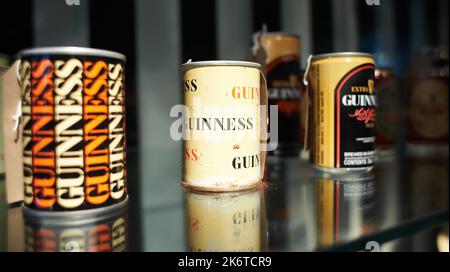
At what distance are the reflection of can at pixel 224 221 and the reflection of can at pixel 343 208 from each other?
0.09 m

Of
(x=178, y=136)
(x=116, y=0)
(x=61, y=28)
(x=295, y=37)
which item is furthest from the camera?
(x=116, y=0)

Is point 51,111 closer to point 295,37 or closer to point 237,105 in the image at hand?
point 237,105

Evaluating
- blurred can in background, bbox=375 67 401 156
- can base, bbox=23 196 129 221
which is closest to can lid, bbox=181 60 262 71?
can base, bbox=23 196 129 221

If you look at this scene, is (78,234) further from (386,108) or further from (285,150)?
(386,108)

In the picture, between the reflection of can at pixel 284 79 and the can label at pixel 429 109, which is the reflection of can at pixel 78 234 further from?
the can label at pixel 429 109

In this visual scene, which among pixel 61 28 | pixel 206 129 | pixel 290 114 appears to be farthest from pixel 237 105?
pixel 61 28

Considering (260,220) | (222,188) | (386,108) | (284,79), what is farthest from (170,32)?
(260,220)

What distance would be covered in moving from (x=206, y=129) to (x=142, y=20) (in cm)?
79

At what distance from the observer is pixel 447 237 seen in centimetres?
74

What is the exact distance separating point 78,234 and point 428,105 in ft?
3.39

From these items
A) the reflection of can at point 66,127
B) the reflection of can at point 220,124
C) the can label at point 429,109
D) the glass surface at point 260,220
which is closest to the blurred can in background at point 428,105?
the can label at point 429,109

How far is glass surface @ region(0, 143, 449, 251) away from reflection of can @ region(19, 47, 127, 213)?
4cm

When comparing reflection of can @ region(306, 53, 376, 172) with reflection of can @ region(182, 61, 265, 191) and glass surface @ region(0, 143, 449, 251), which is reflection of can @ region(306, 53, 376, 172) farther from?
→ reflection of can @ region(182, 61, 265, 191)

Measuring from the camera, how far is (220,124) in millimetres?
648
